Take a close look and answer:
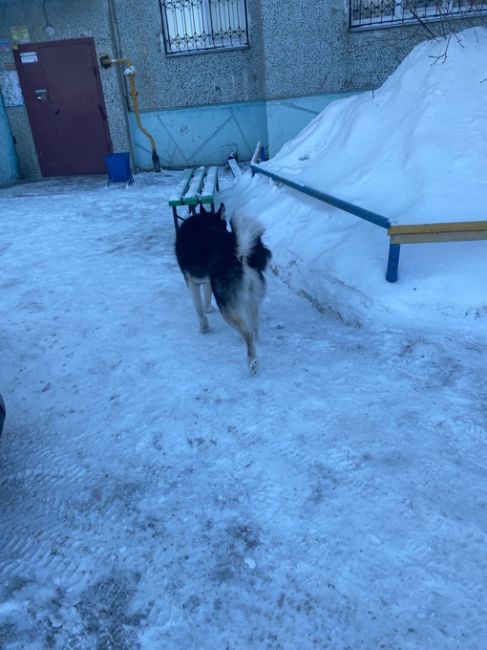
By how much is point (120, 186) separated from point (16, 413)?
23.6 feet

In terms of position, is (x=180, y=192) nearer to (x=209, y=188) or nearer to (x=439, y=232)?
(x=209, y=188)

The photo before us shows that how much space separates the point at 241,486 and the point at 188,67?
972cm

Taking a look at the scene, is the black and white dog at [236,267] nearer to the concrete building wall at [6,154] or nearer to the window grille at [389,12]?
the window grille at [389,12]

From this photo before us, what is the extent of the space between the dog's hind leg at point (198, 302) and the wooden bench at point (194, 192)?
7.01ft

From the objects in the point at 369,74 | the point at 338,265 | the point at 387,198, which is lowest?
the point at 338,265

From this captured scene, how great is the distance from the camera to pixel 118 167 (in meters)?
8.88

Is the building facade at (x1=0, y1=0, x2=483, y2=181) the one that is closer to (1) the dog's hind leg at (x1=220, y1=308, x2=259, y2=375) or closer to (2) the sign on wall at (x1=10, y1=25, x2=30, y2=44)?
(2) the sign on wall at (x1=10, y1=25, x2=30, y2=44)

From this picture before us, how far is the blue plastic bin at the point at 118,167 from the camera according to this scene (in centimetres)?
878

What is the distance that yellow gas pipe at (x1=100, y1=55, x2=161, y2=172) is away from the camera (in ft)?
29.8

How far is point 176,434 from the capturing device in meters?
2.50

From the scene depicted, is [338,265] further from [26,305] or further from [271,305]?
[26,305]

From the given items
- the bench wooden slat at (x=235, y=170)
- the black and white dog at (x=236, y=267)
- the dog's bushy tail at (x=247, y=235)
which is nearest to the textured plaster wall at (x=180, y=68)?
the bench wooden slat at (x=235, y=170)

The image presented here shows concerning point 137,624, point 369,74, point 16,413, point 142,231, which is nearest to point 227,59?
point 369,74

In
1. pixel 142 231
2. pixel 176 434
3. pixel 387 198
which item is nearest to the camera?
pixel 176 434
